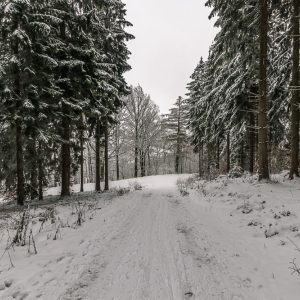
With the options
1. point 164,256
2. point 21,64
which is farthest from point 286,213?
point 21,64

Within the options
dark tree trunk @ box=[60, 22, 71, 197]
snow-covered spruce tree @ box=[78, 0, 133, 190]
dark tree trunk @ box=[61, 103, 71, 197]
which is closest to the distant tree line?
snow-covered spruce tree @ box=[78, 0, 133, 190]

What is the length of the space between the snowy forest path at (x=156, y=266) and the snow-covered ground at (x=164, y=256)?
0.02 metres

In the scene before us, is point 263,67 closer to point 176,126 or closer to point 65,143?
point 65,143

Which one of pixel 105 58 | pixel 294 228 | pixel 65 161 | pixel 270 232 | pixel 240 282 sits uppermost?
pixel 105 58

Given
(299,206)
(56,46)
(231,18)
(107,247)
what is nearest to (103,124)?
(56,46)

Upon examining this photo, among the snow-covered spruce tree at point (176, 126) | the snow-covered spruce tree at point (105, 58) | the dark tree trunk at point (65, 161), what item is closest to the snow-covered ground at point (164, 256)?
the dark tree trunk at point (65, 161)

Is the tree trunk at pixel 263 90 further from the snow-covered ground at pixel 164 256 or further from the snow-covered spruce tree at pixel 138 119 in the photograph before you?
the snow-covered spruce tree at pixel 138 119

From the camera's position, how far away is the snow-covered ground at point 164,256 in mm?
3139

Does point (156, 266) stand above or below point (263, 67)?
below

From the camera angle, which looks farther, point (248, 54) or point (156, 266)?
point (248, 54)

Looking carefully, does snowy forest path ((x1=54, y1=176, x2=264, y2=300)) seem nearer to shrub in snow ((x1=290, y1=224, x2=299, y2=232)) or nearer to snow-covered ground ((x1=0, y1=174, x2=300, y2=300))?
snow-covered ground ((x1=0, y1=174, x2=300, y2=300))

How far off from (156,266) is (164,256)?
0.44 metres

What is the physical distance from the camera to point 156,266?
12.5 feet

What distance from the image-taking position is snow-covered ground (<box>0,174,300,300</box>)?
3.14 meters
